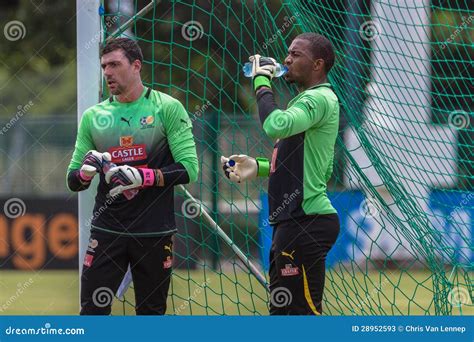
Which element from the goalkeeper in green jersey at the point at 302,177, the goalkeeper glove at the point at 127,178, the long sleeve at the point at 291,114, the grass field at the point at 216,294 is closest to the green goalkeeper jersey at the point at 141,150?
the goalkeeper glove at the point at 127,178

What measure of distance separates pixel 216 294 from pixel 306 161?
2688 mm

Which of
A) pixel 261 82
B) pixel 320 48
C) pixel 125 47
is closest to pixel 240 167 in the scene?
pixel 261 82

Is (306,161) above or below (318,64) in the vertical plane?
below

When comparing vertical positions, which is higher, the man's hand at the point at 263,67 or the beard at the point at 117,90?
the man's hand at the point at 263,67

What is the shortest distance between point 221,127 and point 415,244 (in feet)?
9.36

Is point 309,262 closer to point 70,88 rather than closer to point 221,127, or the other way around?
point 221,127

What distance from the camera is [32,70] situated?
43.0 ft

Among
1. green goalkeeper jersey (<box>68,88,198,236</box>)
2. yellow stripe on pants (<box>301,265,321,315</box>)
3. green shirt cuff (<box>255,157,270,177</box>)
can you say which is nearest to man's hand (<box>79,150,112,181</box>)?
green goalkeeper jersey (<box>68,88,198,236</box>)

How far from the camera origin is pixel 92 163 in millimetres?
4789

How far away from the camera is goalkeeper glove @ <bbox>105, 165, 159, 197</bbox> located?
476cm

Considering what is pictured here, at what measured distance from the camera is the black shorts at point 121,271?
16.1 ft

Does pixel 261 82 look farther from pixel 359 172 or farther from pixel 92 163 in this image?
pixel 359 172

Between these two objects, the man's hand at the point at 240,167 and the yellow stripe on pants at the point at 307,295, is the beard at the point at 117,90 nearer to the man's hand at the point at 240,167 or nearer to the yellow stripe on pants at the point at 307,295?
the man's hand at the point at 240,167

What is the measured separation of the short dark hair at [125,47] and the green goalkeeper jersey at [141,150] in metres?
0.20
